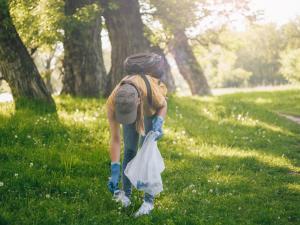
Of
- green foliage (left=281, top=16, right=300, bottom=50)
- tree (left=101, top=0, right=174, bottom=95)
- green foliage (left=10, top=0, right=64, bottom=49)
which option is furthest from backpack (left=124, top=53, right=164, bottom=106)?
green foliage (left=281, top=16, right=300, bottom=50)

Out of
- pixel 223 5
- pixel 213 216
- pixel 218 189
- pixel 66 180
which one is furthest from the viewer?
pixel 223 5

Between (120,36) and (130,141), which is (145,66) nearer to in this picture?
(130,141)

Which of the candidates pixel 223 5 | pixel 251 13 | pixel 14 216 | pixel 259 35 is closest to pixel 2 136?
pixel 14 216

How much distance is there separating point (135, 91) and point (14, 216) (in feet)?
7.01

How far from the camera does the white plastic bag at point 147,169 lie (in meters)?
5.54

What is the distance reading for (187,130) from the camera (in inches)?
457

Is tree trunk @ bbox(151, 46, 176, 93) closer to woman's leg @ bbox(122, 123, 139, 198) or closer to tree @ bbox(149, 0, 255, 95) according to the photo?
tree @ bbox(149, 0, 255, 95)

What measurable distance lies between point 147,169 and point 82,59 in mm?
8931

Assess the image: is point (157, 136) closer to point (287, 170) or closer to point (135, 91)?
point (135, 91)

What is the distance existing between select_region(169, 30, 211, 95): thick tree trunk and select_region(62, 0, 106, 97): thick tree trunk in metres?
10.2

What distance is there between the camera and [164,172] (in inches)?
320

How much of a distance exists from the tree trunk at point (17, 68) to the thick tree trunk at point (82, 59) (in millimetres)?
2555

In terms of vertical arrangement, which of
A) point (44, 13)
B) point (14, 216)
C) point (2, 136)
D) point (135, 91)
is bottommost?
point (14, 216)

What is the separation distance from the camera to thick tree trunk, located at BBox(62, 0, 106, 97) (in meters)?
13.9
